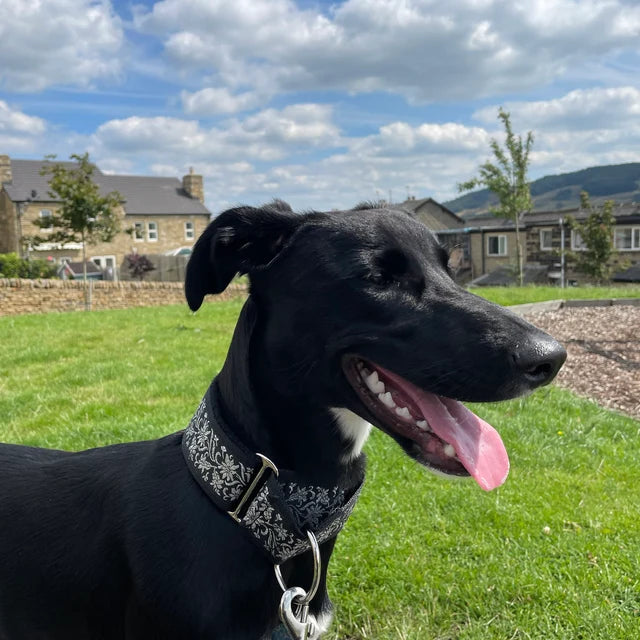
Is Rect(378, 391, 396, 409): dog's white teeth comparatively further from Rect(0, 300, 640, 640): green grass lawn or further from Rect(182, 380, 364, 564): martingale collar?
Rect(0, 300, 640, 640): green grass lawn

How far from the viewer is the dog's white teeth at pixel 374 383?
6.34ft

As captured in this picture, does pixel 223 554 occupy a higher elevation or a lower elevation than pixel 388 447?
higher

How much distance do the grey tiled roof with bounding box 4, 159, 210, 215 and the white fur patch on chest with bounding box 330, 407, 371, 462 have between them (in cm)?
5096

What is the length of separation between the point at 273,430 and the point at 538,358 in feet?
2.61

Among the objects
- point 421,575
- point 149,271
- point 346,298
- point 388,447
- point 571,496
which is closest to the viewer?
point 346,298

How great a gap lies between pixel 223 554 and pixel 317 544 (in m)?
0.29

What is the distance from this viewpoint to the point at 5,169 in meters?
47.3

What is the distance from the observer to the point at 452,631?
298 cm

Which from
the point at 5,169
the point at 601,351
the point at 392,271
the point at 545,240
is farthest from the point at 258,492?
the point at 5,169

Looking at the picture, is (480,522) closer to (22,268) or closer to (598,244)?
(598,244)

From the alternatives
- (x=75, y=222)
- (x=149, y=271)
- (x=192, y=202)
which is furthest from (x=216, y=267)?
(x=192, y=202)

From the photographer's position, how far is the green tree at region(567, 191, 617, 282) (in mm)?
34234

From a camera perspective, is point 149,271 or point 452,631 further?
point 149,271

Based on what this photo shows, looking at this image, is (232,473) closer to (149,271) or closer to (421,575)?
(421,575)
